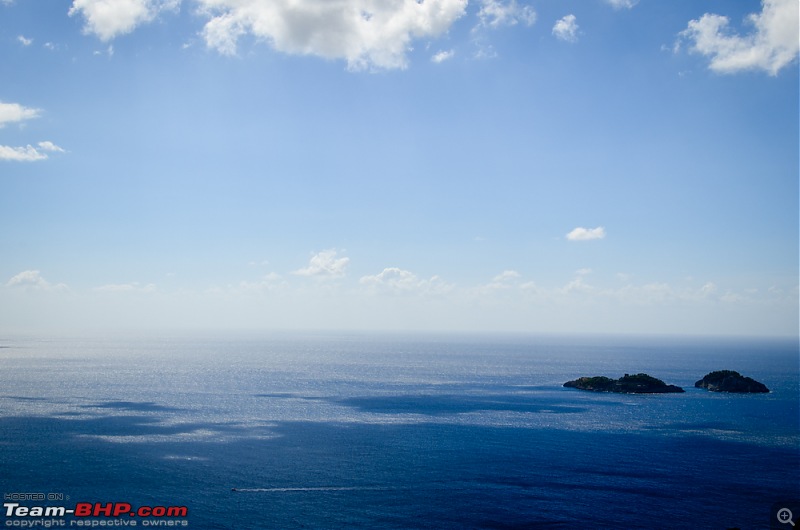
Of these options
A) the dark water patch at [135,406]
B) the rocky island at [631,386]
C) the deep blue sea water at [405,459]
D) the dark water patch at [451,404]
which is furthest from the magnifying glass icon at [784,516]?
the dark water patch at [135,406]

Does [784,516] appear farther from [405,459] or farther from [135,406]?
[135,406]

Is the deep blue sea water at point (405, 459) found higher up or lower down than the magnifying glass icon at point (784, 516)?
lower down

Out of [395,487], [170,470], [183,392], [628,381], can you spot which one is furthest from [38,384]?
[628,381]

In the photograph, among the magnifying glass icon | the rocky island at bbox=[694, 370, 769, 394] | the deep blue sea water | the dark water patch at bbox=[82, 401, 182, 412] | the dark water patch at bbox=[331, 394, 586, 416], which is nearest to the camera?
the magnifying glass icon

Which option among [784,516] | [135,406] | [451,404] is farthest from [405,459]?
[135,406]

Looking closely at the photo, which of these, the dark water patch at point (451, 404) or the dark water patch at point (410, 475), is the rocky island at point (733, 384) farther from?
the dark water patch at point (410, 475)

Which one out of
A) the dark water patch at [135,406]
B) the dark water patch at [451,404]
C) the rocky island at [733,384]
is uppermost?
the rocky island at [733,384]

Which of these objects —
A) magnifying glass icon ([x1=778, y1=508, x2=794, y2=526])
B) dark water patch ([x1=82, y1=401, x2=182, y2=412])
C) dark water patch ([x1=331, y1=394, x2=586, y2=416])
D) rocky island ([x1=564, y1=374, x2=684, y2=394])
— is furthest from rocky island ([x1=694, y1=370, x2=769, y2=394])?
dark water patch ([x1=82, y1=401, x2=182, y2=412])

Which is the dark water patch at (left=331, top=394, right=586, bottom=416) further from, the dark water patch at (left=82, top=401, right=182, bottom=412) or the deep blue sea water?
the dark water patch at (left=82, top=401, right=182, bottom=412)
